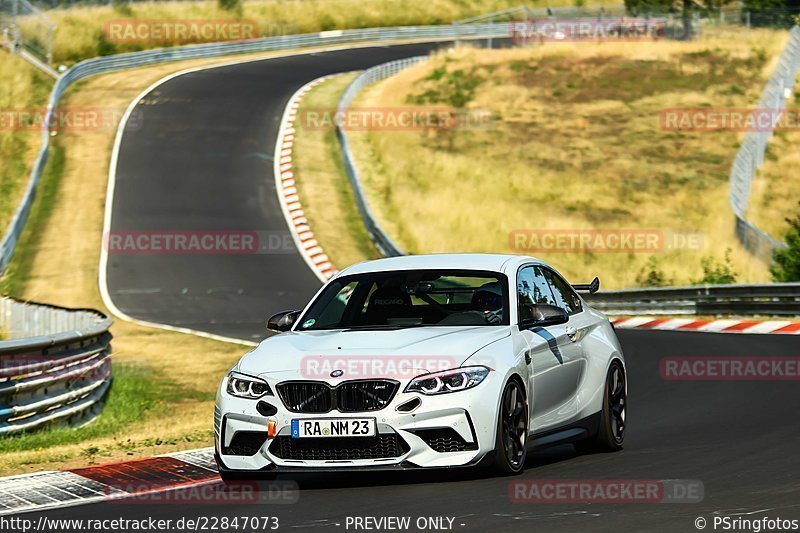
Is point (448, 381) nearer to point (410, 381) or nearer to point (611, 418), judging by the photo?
point (410, 381)

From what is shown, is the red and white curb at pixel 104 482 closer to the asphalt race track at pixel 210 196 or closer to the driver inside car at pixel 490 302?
the driver inside car at pixel 490 302

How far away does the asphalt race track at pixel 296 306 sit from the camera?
26.1ft

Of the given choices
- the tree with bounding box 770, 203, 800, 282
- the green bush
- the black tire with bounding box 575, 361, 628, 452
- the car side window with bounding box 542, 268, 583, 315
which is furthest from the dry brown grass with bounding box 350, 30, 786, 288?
the car side window with bounding box 542, 268, 583, 315

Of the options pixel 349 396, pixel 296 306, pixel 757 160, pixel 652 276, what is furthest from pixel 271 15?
pixel 349 396

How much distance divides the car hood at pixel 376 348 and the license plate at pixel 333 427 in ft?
0.96

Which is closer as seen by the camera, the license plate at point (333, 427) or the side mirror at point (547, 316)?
the license plate at point (333, 427)

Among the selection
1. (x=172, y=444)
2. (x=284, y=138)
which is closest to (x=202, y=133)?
(x=284, y=138)

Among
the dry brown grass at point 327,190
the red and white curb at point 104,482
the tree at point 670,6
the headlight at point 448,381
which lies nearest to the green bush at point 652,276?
the dry brown grass at point 327,190

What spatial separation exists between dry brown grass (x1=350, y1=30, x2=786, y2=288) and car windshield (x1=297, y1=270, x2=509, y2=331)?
23981 millimetres

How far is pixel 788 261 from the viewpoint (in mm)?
30453

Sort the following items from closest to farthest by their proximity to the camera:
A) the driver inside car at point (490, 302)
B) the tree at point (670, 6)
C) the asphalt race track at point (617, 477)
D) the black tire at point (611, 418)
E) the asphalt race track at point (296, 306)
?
the asphalt race track at point (617, 477)
the asphalt race track at point (296, 306)
the driver inside car at point (490, 302)
the black tire at point (611, 418)
the tree at point (670, 6)

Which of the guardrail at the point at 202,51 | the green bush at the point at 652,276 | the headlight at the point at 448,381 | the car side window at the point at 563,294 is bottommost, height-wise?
the green bush at the point at 652,276

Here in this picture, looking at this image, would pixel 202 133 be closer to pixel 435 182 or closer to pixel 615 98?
pixel 435 182

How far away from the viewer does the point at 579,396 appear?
34.6 feet
